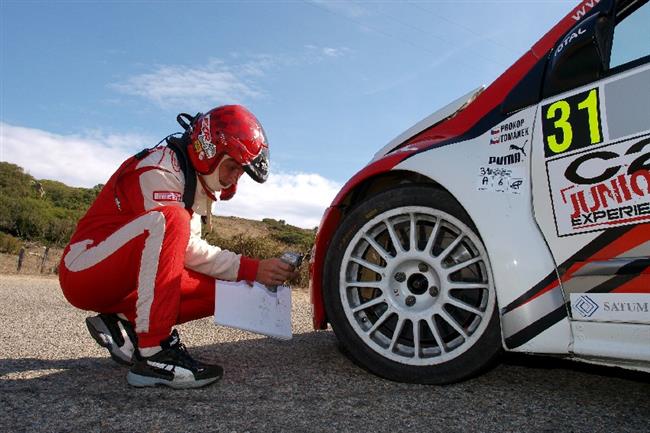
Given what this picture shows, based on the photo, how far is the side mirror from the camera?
2199 millimetres

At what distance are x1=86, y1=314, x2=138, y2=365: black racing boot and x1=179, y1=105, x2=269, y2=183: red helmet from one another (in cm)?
94

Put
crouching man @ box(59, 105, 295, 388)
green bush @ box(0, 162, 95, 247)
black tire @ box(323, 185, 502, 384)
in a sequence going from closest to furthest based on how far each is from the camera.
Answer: black tire @ box(323, 185, 502, 384), crouching man @ box(59, 105, 295, 388), green bush @ box(0, 162, 95, 247)

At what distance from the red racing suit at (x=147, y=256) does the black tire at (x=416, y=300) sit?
571 mm

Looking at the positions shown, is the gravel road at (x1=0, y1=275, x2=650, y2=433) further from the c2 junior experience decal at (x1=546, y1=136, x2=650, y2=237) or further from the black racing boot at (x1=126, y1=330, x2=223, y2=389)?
the c2 junior experience decal at (x1=546, y1=136, x2=650, y2=237)

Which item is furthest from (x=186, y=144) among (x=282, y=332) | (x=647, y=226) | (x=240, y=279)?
(x=647, y=226)

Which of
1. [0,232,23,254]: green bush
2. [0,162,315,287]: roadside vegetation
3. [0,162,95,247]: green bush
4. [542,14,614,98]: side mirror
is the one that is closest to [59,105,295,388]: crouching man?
[542,14,614,98]: side mirror

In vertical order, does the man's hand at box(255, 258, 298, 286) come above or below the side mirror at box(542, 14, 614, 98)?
below

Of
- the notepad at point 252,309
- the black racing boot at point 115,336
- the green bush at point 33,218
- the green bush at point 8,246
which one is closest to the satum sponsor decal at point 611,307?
the notepad at point 252,309

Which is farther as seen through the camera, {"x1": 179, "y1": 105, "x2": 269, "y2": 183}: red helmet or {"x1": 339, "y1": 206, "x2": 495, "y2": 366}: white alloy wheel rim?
{"x1": 179, "y1": 105, "x2": 269, "y2": 183}: red helmet

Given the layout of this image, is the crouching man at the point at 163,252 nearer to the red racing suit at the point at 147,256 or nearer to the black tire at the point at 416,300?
the red racing suit at the point at 147,256

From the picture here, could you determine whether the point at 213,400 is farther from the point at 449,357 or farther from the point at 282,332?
the point at 449,357

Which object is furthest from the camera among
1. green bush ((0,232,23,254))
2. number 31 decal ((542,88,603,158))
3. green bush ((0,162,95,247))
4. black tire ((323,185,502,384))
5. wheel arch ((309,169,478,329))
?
green bush ((0,162,95,247))

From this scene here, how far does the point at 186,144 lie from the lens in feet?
9.77

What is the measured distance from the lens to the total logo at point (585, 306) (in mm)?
2088
